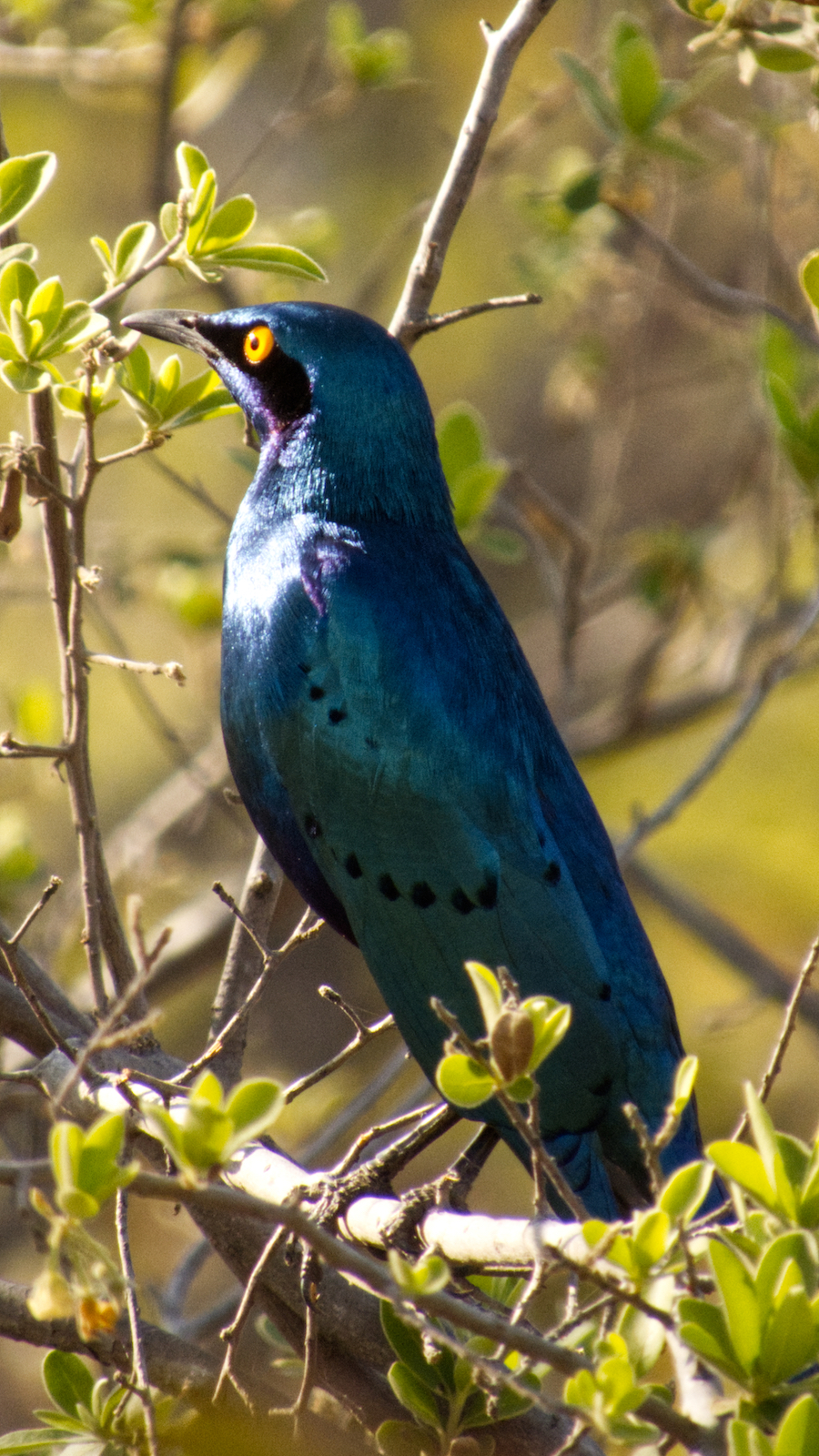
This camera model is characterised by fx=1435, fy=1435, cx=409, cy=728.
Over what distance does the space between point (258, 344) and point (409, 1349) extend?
1975 mm

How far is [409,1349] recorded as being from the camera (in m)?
2.20

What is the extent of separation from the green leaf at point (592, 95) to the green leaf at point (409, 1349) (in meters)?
2.72

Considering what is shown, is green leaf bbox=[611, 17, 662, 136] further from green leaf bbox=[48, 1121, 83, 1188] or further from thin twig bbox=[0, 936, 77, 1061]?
green leaf bbox=[48, 1121, 83, 1188]

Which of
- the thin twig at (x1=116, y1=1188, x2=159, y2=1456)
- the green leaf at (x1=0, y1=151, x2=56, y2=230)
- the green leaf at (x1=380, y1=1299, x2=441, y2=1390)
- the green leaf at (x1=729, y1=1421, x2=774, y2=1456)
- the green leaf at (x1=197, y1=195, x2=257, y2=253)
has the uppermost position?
the green leaf at (x1=0, y1=151, x2=56, y2=230)

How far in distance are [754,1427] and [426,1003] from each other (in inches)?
49.4

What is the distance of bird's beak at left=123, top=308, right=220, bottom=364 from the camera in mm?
3040

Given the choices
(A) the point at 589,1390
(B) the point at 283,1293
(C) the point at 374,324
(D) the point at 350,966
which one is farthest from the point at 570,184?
(D) the point at 350,966

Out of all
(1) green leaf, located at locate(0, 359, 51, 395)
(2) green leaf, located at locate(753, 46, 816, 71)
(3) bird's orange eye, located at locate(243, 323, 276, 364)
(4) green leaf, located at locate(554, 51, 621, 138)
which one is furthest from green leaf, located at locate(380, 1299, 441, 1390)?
(4) green leaf, located at locate(554, 51, 621, 138)

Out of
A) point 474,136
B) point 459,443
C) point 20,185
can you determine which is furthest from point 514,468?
point 20,185

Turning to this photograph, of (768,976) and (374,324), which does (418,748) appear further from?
(768,976)

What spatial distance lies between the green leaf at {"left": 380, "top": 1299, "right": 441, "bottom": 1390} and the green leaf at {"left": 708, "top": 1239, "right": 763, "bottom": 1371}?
25.6 inches

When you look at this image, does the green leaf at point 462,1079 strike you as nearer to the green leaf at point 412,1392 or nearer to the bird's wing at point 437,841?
the green leaf at point 412,1392

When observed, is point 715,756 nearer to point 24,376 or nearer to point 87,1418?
point 24,376

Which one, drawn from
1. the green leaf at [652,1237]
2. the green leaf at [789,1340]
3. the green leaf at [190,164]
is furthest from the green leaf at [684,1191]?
the green leaf at [190,164]
